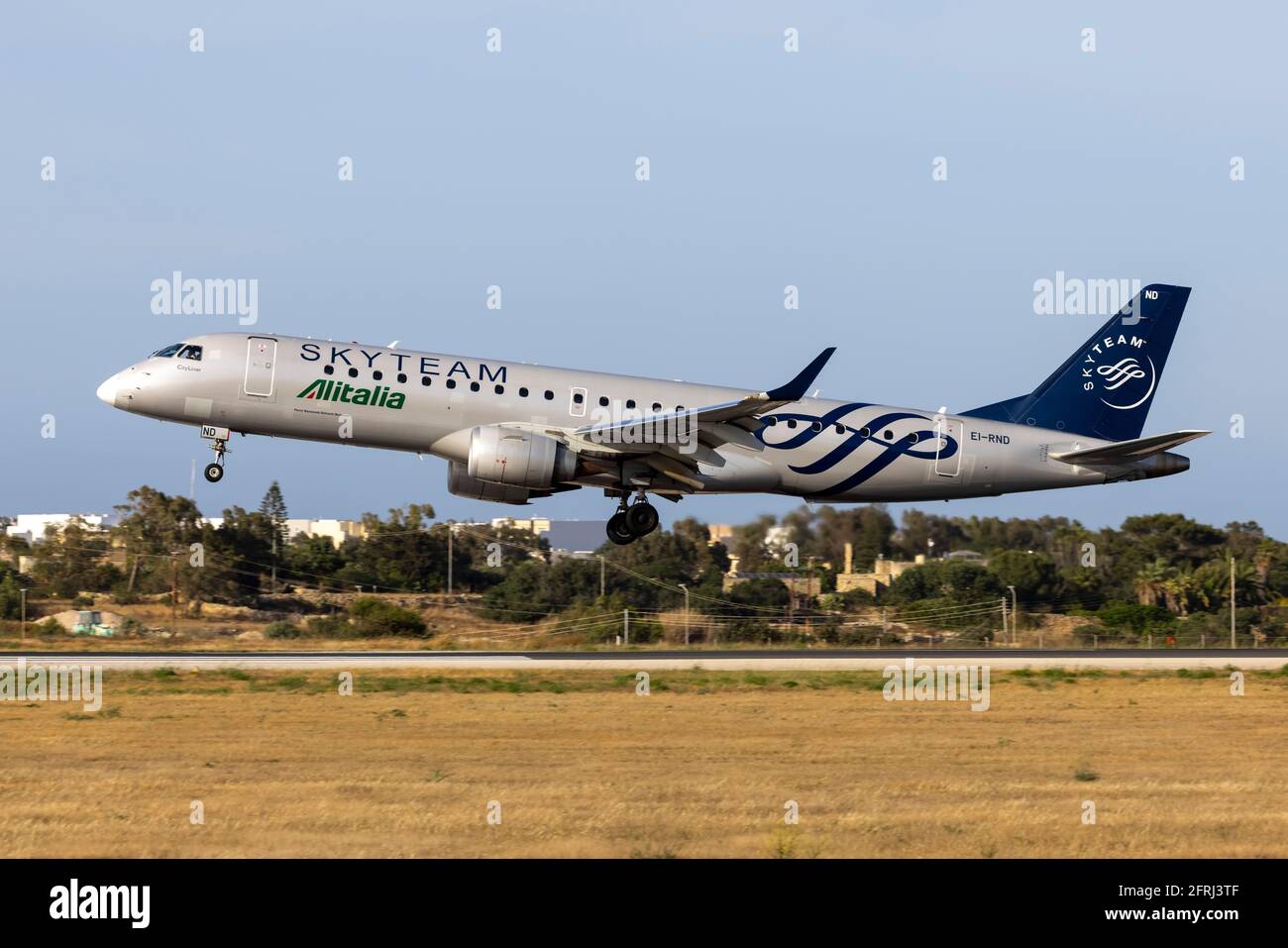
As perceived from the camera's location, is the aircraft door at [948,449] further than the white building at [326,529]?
No

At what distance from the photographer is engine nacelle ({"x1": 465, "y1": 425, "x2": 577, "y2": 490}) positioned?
3322 centimetres

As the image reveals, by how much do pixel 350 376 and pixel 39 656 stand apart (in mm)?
11083

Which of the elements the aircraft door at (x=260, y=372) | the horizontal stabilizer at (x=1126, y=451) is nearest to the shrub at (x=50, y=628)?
the aircraft door at (x=260, y=372)

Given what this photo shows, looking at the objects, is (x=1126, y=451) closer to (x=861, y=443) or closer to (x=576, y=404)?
(x=861, y=443)

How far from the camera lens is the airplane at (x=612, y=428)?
109 feet

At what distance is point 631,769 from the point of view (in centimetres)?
2139

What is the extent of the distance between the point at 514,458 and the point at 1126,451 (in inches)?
607

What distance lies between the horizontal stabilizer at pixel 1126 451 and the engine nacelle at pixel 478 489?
13.8 metres

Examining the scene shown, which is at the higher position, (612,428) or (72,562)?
(612,428)

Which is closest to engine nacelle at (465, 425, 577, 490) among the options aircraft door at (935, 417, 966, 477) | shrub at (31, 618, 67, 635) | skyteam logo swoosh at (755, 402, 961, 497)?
skyteam logo swoosh at (755, 402, 961, 497)

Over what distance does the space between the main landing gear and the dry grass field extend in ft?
14.2

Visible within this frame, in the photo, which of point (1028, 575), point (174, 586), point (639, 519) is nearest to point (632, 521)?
point (639, 519)

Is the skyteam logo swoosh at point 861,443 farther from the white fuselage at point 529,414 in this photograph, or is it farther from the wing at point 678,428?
the wing at point 678,428

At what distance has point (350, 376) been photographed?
109 ft
